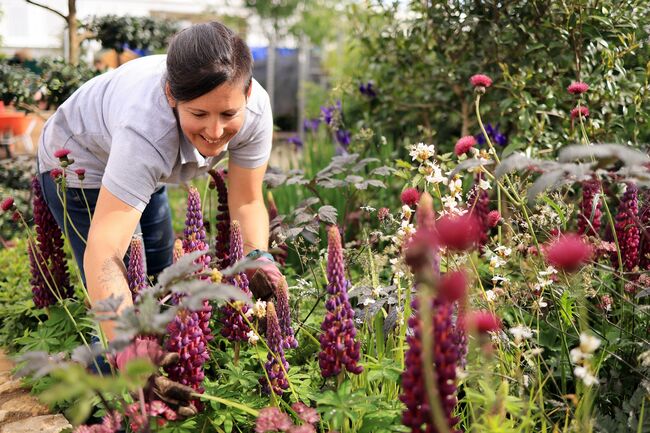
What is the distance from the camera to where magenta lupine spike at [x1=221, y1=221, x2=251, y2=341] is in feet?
5.87

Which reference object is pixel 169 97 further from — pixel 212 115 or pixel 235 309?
pixel 235 309

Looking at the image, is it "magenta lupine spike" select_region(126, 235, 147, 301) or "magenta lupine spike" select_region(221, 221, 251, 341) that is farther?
"magenta lupine spike" select_region(221, 221, 251, 341)

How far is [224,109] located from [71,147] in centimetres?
75

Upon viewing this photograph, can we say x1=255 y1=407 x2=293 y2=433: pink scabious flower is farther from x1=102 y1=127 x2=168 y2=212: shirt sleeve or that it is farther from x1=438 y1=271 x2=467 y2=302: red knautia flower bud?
x1=102 y1=127 x2=168 y2=212: shirt sleeve

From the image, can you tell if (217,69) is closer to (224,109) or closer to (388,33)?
(224,109)

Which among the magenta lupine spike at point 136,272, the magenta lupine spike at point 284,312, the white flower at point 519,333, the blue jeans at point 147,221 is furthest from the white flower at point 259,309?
the blue jeans at point 147,221

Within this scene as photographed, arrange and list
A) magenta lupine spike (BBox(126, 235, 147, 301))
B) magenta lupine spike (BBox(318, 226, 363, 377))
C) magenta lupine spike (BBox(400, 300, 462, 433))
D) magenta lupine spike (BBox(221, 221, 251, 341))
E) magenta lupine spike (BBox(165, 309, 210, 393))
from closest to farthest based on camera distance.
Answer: magenta lupine spike (BBox(400, 300, 462, 433)) < magenta lupine spike (BBox(318, 226, 363, 377)) < magenta lupine spike (BBox(165, 309, 210, 393)) < magenta lupine spike (BBox(126, 235, 147, 301)) < magenta lupine spike (BBox(221, 221, 251, 341))

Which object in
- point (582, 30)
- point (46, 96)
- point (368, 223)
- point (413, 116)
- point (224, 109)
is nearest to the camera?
point (224, 109)

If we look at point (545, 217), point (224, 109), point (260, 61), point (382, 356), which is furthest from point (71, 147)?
point (260, 61)

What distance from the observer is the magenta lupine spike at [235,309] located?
1.79 m

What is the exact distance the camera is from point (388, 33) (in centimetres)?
399

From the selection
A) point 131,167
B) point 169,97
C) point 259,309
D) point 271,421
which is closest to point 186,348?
point 259,309

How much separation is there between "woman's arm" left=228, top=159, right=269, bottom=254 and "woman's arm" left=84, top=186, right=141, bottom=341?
2.02 ft

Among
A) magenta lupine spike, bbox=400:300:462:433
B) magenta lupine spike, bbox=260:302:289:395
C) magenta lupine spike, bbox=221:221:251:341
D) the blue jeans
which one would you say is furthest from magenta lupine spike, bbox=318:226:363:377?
the blue jeans
